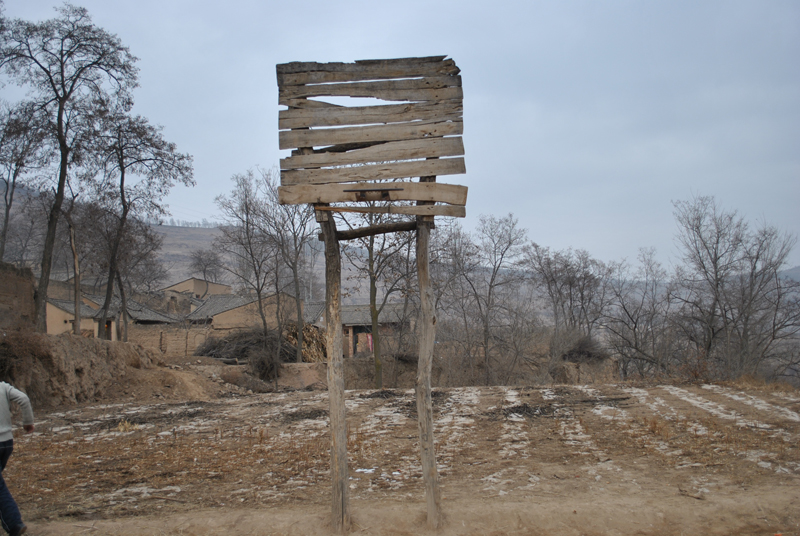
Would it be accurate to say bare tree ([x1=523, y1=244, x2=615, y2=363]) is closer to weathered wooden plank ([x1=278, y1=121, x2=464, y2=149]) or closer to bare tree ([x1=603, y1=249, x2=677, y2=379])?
bare tree ([x1=603, y1=249, x2=677, y2=379])

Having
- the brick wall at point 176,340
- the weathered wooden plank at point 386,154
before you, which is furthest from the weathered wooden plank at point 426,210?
the brick wall at point 176,340

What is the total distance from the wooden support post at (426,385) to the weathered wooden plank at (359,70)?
1.55 metres

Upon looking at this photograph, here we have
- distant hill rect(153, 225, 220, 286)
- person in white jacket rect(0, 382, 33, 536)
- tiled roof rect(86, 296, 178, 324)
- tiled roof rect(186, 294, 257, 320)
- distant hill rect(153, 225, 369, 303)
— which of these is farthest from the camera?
distant hill rect(153, 225, 220, 286)

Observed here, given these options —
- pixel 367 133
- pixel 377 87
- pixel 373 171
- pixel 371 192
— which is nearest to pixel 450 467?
pixel 371 192

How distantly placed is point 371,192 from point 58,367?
1177cm

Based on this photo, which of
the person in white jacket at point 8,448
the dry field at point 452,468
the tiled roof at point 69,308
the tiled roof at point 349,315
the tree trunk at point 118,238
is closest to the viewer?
the person in white jacket at point 8,448

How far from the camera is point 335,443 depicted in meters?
4.94

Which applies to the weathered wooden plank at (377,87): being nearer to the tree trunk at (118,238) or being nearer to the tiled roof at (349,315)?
the tree trunk at (118,238)

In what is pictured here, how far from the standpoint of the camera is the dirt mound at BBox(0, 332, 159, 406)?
12195 millimetres

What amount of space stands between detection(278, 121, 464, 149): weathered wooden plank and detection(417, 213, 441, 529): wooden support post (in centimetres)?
89

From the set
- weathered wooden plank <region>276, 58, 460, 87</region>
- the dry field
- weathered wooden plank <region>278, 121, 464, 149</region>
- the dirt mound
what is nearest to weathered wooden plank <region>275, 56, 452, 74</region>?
weathered wooden plank <region>276, 58, 460, 87</region>

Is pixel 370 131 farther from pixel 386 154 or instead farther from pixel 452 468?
pixel 452 468

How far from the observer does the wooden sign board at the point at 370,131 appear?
521 cm

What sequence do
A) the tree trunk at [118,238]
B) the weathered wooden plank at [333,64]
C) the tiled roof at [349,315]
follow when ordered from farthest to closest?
the tiled roof at [349,315], the tree trunk at [118,238], the weathered wooden plank at [333,64]
